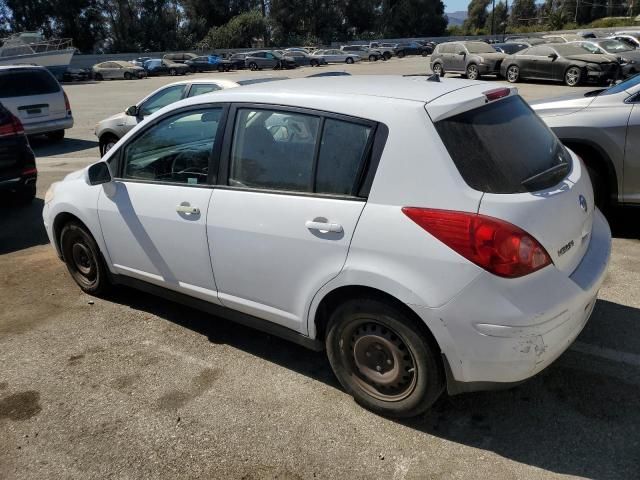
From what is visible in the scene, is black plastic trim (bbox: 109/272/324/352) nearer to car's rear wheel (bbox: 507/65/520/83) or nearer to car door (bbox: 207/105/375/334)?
car door (bbox: 207/105/375/334)

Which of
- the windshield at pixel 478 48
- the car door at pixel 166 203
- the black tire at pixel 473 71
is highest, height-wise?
the car door at pixel 166 203

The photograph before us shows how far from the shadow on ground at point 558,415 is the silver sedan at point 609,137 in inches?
77.8

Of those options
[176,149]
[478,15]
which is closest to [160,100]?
[176,149]

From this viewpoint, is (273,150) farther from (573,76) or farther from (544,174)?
(573,76)

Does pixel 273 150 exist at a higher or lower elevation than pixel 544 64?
higher

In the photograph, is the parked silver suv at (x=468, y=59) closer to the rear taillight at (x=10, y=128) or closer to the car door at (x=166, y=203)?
the rear taillight at (x=10, y=128)

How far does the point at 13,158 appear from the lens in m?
7.16

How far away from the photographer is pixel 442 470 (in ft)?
8.64

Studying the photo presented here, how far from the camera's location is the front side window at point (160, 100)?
28.2 feet

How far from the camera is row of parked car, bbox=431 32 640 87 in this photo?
20.3 m

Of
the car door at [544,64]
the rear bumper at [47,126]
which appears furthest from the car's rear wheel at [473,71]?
the rear bumper at [47,126]

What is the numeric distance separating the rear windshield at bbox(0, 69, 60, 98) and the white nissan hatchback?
9823 millimetres

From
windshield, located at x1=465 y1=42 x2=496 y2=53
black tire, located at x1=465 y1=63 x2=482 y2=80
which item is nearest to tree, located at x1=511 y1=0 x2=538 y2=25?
windshield, located at x1=465 y1=42 x2=496 y2=53

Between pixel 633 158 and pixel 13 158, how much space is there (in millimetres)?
6942
